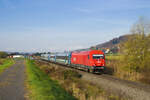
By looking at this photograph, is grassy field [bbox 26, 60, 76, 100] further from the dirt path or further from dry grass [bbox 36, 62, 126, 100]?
dry grass [bbox 36, 62, 126, 100]

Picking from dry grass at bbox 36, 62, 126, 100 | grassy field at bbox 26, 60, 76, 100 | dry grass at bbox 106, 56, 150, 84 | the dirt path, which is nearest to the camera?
the dirt path

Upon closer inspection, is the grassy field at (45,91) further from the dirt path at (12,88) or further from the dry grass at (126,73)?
the dry grass at (126,73)

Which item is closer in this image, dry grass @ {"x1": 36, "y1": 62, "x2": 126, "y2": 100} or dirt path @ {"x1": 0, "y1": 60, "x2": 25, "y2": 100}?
dirt path @ {"x1": 0, "y1": 60, "x2": 25, "y2": 100}

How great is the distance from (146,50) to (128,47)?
2.18m

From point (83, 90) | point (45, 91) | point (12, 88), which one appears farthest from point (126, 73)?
point (12, 88)

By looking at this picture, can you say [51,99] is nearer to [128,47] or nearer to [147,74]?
[147,74]

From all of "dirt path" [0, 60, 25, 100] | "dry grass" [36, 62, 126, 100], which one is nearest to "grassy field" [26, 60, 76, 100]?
"dirt path" [0, 60, 25, 100]

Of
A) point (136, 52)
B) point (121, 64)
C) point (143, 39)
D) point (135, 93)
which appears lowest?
point (135, 93)

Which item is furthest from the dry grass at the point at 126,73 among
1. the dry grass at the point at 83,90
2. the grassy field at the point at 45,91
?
the grassy field at the point at 45,91

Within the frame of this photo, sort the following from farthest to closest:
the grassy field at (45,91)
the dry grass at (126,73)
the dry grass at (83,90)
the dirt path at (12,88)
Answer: the dry grass at (126,73)
the dry grass at (83,90)
the grassy field at (45,91)
the dirt path at (12,88)

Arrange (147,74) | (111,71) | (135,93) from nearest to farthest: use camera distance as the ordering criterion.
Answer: (135,93) < (147,74) < (111,71)

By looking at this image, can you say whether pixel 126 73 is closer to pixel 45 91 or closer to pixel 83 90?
pixel 83 90

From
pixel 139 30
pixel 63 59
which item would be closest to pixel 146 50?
pixel 139 30

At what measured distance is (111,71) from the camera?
2734cm
